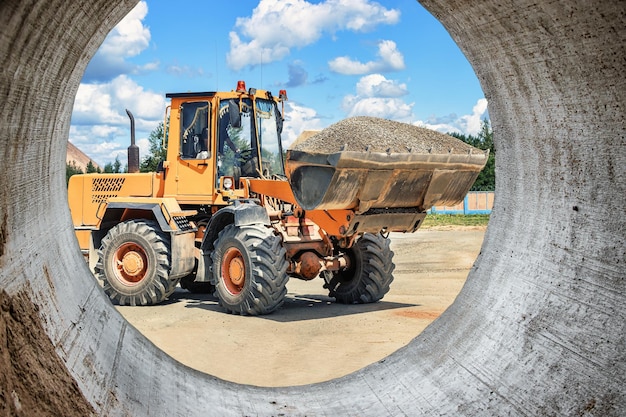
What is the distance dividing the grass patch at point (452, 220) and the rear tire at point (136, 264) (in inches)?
710

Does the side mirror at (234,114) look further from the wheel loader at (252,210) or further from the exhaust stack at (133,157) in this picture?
the exhaust stack at (133,157)

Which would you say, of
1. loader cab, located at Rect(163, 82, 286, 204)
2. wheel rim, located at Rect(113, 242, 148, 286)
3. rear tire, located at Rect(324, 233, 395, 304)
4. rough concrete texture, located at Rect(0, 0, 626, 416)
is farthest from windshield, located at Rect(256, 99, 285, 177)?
rough concrete texture, located at Rect(0, 0, 626, 416)

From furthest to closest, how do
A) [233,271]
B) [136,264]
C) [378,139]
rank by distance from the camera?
[136,264] → [233,271] → [378,139]

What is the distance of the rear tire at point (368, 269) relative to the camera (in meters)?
9.31

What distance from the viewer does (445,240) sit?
1959cm

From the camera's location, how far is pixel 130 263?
994 centimetres

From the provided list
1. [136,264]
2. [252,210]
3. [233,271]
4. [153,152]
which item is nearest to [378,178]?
[252,210]

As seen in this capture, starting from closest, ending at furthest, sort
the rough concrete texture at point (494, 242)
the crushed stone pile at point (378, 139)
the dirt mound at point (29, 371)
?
the dirt mound at point (29, 371)
the rough concrete texture at point (494, 242)
the crushed stone pile at point (378, 139)

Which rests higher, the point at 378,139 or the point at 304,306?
the point at 378,139

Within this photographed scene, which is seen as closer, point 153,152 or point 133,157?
point 133,157

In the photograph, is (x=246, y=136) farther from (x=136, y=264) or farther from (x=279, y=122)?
(x=136, y=264)

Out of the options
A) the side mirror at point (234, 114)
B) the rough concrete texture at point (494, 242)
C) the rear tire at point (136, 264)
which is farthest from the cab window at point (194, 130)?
the rough concrete texture at point (494, 242)

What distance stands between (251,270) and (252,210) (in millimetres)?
896

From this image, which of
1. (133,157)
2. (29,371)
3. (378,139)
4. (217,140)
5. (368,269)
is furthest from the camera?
(133,157)
